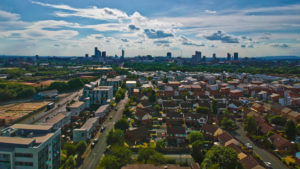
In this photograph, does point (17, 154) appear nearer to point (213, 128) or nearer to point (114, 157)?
point (114, 157)

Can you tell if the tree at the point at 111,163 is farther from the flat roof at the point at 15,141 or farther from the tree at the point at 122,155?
the flat roof at the point at 15,141

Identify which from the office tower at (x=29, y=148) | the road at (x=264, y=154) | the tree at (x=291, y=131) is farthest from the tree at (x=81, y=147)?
the tree at (x=291, y=131)

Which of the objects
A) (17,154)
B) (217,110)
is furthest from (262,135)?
(17,154)

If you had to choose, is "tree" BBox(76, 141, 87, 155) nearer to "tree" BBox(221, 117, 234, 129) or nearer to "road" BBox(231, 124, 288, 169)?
"tree" BBox(221, 117, 234, 129)

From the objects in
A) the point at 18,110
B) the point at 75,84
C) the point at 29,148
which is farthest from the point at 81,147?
the point at 75,84

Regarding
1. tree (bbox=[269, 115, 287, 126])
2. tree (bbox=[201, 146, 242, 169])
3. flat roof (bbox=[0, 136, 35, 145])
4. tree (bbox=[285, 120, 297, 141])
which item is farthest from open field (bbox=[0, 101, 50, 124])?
tree (bbox=[269, 115, 287, 126])

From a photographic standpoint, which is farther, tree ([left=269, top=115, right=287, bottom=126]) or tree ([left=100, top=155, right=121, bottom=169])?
tree ([left=269, top=115, right=287, bottom=126])
